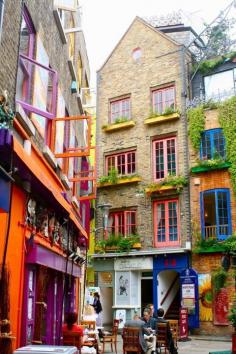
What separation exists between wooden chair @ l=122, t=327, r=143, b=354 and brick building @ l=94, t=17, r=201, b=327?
Answer: 34.5 feet

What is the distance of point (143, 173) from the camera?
78.6ft

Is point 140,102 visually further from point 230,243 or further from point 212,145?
point 230,243

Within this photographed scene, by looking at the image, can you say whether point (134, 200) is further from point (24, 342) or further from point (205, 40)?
point (24, 342)

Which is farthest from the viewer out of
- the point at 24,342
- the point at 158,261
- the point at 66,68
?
the point at 158,261

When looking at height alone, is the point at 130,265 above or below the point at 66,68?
below

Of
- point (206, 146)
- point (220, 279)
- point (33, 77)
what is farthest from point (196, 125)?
point (33, 77)

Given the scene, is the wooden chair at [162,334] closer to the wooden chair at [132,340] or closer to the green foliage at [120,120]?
the wooden chair at [132,340]

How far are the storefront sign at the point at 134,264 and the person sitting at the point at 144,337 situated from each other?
1128 cm

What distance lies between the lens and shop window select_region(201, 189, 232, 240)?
20.8m

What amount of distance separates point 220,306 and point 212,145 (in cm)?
755

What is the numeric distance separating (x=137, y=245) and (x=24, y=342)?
51.5 ft

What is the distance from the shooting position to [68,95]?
13.5 m

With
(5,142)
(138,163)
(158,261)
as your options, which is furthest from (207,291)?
(5,142)

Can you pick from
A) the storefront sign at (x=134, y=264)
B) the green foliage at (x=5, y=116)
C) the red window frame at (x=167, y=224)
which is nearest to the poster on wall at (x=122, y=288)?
the storefront sign at (x=134, y=264)
